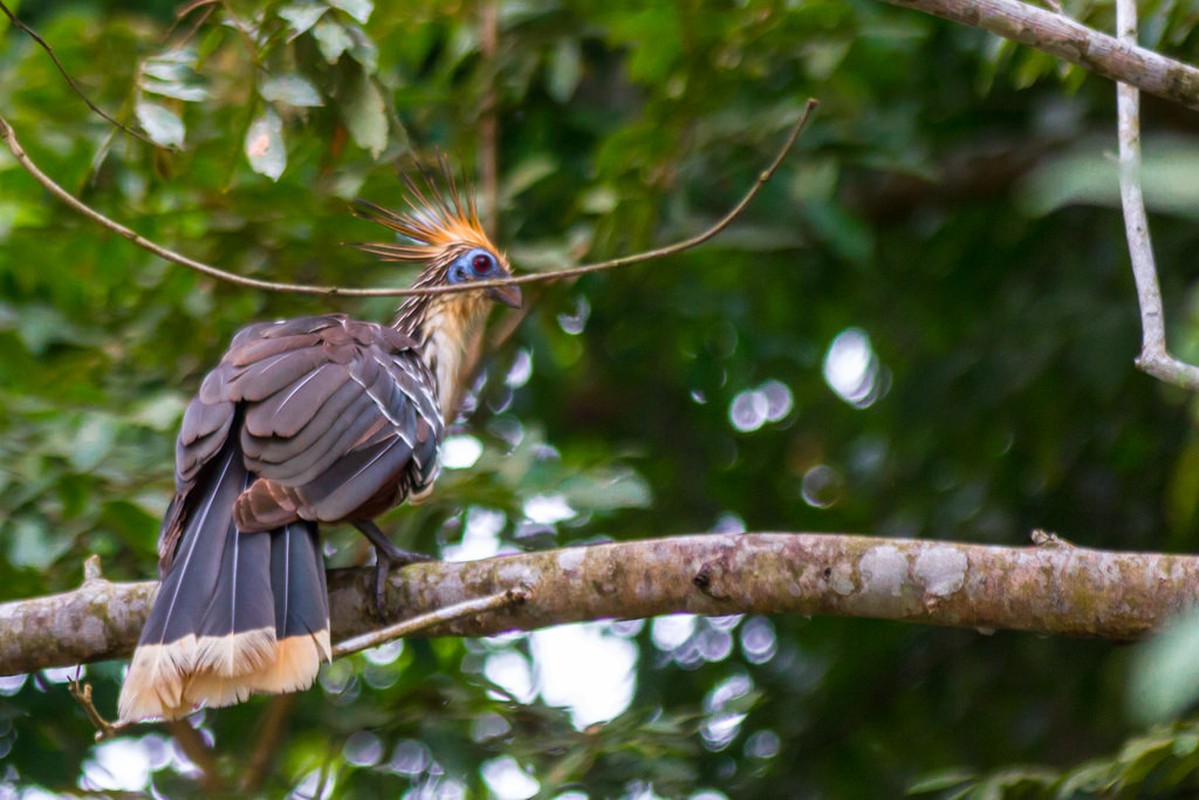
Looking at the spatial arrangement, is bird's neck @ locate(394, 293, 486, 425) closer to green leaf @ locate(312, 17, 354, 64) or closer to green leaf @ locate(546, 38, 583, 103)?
green leaf @ locate(546, 38, 583, 103)

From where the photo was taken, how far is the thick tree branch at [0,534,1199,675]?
2.48 m

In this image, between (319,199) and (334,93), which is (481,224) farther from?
(334,93)

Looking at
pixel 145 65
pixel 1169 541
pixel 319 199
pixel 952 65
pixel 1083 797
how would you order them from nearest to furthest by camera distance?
1. pixel 145 65
2. pixel 1083 797
3. pixel 319 199
4. pixel 1169 541
5. pixel 952 65

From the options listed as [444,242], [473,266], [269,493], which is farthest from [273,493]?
[444,242]

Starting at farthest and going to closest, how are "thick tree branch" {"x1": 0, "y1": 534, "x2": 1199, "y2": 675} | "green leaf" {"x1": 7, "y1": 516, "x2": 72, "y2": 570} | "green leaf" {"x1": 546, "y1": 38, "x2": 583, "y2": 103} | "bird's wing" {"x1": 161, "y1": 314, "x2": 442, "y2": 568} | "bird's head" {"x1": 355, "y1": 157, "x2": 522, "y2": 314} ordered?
"bird's head" {"x1": 355, "y1": 157, "x2": 522, "y2": 314}
"green leaf" {"x1": 546, "y1": 38, "x2": 583, "y2": 103}
"green leaf" {"x1": 7, "y1": 516, "x2": 72, "y2": 570}
"bird's wing" {"x1": 161, "y1": 314, "x2": 442, "y2": 568}
"thick tree branch" {"x1": 0, "y1": 534, "x2": 1199, "y2": 675}

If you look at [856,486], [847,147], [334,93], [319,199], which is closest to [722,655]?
[856,486]

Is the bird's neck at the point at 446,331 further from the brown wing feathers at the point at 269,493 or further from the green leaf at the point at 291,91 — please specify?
the green leaf at the point at 291,91

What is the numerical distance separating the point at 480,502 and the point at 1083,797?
1842mm

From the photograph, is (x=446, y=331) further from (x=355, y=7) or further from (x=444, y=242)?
(x=355, y=7)

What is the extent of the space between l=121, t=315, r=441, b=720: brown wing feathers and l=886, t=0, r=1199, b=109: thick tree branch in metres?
1.66

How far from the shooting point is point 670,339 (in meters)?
4.92

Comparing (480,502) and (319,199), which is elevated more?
(319,199)

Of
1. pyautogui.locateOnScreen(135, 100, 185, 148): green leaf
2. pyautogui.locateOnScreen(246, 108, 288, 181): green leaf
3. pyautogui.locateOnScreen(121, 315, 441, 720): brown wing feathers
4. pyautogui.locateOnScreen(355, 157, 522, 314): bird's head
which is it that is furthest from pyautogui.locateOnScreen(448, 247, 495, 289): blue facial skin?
pyautogui.locateOnScreen(135, 100, 185, 148): green leaf

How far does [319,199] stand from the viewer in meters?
4.04
